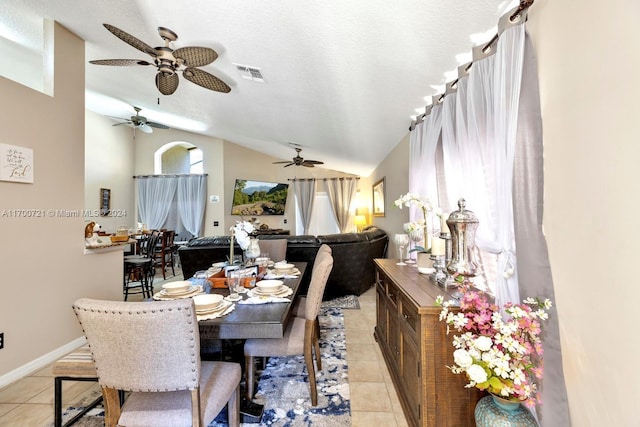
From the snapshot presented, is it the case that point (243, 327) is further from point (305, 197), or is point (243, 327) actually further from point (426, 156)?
point (305, 197)

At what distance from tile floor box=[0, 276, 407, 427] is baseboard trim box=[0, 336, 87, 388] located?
5 centimetres

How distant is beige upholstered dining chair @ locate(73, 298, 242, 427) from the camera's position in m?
0.98

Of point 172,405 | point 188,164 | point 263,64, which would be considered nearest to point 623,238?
point 172,405

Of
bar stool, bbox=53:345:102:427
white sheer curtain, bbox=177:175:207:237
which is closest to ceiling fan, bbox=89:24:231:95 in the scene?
bar stool, bbox=53:345:102:427

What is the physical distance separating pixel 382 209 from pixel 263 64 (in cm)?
342

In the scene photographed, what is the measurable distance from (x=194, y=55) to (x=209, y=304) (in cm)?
185

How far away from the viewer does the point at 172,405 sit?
115 cm

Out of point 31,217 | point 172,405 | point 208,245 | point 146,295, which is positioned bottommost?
point 146,295

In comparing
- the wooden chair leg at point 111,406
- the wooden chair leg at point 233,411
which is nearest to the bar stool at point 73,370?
the wooden chair leg at point 111,406

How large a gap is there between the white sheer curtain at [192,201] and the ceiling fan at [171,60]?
15.4 feet

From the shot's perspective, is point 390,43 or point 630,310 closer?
point 630,310

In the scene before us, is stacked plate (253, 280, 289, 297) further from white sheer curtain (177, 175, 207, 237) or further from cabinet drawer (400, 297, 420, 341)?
white sheer curtain (177, 175, 207, 237)

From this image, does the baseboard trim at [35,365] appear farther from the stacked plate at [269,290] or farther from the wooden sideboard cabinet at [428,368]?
the wooden sideboard cabinet at [428,368]

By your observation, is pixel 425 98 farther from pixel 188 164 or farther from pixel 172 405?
pixel 188 164
